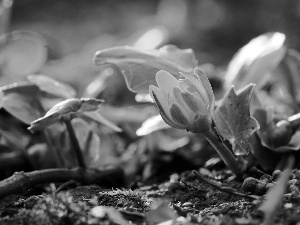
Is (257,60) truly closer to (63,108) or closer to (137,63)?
(137,63)

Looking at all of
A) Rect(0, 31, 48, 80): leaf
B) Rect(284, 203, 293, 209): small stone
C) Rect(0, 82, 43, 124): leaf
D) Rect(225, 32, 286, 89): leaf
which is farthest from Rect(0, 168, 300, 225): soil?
Rect(0, 31, 48, 80): leaf

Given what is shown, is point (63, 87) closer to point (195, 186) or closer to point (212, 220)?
point (195, 186)

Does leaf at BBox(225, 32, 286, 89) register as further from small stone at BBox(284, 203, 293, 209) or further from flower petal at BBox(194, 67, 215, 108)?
small stone at BBox(284, 203, 293, 209)

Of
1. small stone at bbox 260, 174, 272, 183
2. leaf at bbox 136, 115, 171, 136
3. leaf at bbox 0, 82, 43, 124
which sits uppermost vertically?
leaf at bbox 0, 82, 43, 124

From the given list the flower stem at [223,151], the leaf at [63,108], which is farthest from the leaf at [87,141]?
the flower stem at [223,151]

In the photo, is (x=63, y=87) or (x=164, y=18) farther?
(x=164, y=18)

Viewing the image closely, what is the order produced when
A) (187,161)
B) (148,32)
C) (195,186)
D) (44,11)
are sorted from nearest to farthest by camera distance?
(195,186)
(187,161)
(148,32)
(44,11)

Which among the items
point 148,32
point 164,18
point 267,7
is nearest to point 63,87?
point 148,32
